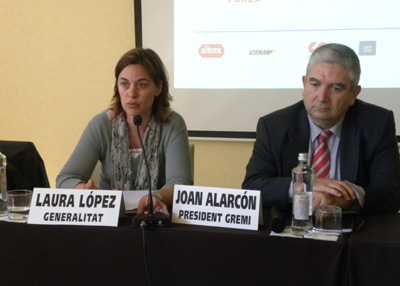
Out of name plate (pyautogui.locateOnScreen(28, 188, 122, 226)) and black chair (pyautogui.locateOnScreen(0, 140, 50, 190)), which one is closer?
name plate (pyautogui.locateOnScreen(28, 188, 122, 226))

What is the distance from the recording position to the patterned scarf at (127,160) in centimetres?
227

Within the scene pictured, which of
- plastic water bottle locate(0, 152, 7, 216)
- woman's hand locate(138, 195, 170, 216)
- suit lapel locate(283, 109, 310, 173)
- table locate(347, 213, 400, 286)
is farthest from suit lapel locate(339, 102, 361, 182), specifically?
plastic water bottle locate(0, 152, 7, 216)

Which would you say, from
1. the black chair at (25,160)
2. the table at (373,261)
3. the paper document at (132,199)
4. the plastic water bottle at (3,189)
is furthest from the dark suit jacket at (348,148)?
the black chair at (25,160)

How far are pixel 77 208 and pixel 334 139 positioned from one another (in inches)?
41.9

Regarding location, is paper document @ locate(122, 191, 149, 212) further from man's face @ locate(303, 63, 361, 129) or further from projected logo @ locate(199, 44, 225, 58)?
projected logo @ locate(199, 44, 225, 58)

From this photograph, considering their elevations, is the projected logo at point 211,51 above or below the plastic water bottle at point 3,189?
above

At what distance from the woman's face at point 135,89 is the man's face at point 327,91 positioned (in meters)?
0.67

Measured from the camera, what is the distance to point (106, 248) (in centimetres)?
159

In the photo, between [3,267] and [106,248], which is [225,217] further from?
[3,267]

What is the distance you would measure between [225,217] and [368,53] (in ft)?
6.86

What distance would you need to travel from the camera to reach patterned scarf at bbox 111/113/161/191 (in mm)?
2266

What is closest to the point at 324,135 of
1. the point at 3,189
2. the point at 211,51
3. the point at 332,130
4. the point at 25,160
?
the point at 332,130

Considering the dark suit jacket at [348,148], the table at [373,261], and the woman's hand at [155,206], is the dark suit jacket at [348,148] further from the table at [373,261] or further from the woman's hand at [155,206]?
the table at [373,261]

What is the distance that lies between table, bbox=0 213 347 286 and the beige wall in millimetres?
2122
